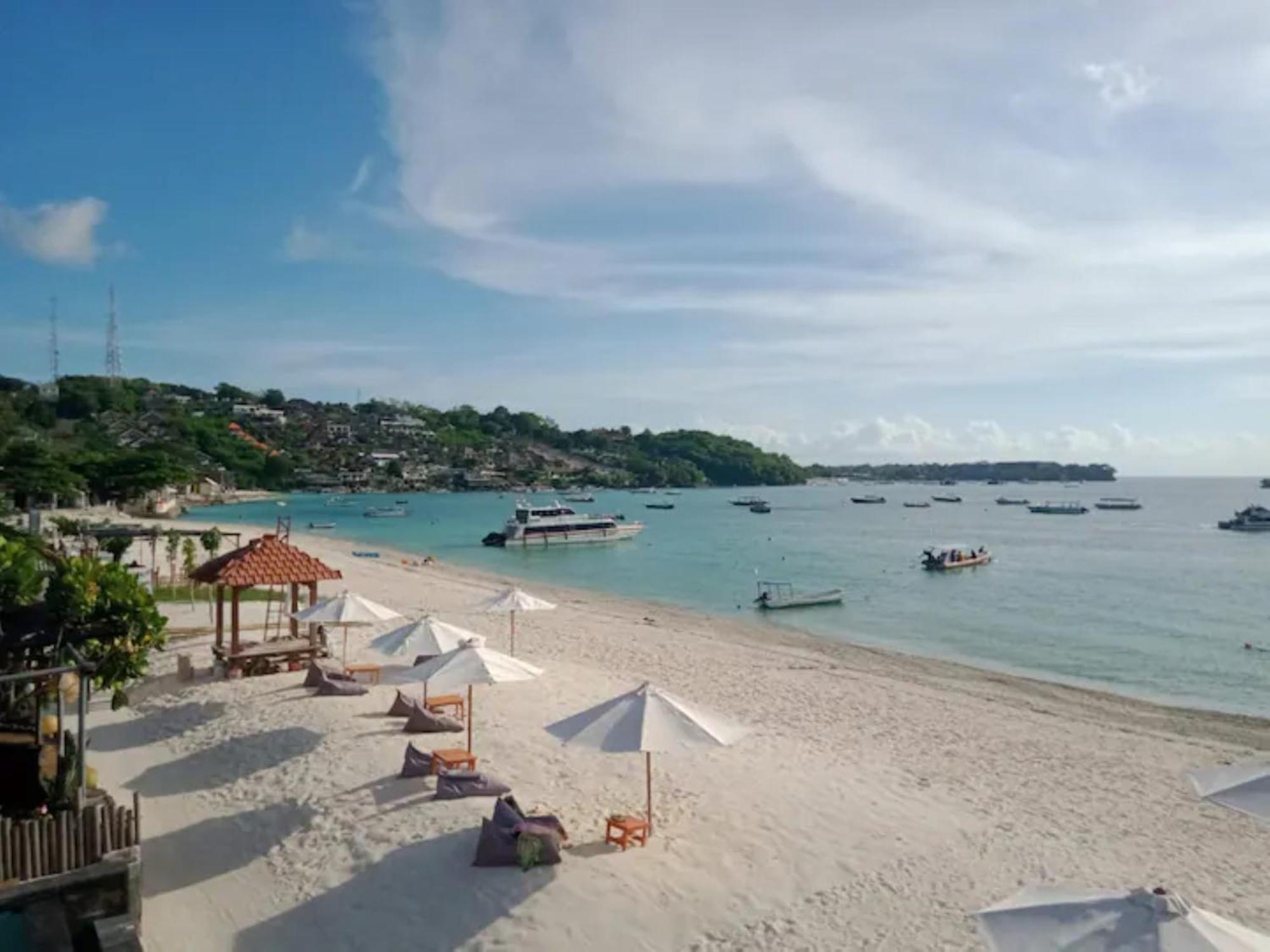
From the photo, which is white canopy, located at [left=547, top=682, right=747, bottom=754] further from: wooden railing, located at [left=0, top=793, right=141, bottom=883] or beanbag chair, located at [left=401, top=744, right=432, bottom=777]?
wooden railing, located at [left=0, top=793, right=141, bottom=883]

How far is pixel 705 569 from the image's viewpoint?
5434 cm

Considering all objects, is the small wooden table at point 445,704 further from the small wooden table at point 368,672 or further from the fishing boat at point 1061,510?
the fishing boat at point 1061,510

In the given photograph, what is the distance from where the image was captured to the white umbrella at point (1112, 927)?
5297mm

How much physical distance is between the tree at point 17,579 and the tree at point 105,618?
0.98 metres

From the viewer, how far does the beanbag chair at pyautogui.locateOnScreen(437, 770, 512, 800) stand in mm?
10500

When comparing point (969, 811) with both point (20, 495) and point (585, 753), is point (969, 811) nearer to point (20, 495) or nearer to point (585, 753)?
point (585, 753)

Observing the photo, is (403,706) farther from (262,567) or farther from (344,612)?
(262,567)

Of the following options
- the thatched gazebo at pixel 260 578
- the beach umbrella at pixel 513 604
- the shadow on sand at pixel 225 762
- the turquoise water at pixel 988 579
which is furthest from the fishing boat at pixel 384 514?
the shadow on sand at pixel 225 762

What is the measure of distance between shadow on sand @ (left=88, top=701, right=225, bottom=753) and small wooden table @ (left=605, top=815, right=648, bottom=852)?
7604 millimetres

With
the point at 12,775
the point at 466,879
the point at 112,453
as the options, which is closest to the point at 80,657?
the point at 12,775

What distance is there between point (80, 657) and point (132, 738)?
5.62 metres

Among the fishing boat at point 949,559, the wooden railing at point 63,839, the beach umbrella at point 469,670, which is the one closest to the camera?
the wooden railing at point 63,839

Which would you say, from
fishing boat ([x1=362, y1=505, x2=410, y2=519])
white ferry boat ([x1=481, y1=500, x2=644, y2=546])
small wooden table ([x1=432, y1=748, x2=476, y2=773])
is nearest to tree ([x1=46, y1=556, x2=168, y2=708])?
small wooden table ([x1=432, y1=748, x2=476, y2=773])

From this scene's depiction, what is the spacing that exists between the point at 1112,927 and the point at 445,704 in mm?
10675
